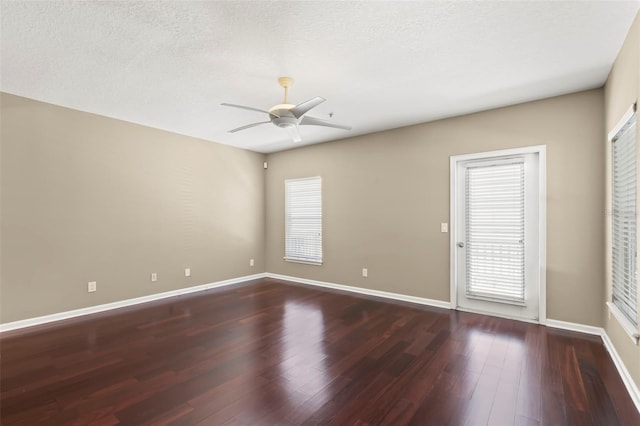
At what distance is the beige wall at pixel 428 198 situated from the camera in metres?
3.38

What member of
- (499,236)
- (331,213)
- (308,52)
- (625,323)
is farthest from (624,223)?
(331,213)

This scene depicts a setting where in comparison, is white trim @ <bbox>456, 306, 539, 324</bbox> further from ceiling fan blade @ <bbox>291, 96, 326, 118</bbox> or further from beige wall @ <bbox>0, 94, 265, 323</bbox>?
beige wall @ <bbox>0, 94, 265, 323</bbox>

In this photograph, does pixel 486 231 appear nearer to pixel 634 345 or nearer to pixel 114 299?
pixel 634 345

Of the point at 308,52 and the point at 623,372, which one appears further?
the point at 308,52

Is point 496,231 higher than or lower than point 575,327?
higher

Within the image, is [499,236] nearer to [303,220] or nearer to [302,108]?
[302,108]

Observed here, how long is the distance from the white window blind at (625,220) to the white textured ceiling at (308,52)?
795 millimetres

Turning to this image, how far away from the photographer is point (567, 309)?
3.47 m

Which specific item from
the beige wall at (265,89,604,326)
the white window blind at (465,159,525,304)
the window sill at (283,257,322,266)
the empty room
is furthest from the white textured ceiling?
the window sill at (283,257,322,266)

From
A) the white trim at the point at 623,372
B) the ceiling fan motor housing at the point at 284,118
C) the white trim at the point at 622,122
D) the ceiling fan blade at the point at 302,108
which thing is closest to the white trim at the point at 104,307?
the ceiling fan motor housing at the point at 284,118

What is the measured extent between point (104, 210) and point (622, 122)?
585 cm

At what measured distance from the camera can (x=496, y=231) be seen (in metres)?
3.94

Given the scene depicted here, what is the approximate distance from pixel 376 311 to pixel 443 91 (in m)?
2.88

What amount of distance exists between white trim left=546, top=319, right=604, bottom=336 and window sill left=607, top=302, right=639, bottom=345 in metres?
0.60
